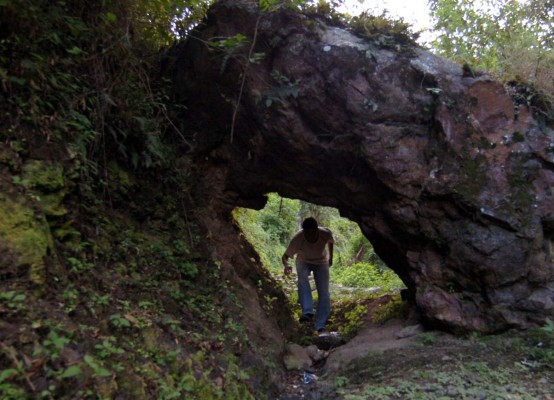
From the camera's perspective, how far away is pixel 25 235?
3.36 meters

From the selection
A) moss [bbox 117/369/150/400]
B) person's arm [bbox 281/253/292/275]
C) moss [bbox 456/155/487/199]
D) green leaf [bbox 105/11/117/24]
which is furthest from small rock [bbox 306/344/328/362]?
green leaf [bbox 105/11/117/24]

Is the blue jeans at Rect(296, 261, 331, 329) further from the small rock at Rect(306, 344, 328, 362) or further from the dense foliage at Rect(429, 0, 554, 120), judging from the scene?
the dense foliage at Rect(429, 0, 554, 120)

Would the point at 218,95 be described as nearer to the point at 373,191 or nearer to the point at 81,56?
the point at 81,56

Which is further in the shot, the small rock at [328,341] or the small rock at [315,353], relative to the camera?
the small rock at [328,341]

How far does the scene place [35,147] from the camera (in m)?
3.96

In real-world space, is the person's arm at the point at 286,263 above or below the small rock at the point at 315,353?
above

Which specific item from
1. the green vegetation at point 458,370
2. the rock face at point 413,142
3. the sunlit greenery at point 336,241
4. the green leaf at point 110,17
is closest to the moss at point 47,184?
the green leaf at point 110,17

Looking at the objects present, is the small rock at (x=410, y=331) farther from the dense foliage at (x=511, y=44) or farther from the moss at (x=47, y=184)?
the moss at (x=47, y=184)

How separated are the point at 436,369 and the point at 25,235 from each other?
415cm

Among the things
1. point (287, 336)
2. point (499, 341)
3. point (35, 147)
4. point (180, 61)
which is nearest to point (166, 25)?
point (180, 61)

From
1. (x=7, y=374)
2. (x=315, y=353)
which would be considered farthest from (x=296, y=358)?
(x=7, y=374)

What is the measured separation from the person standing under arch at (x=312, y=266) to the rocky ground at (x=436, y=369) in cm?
159

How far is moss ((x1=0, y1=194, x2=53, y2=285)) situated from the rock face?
323cm

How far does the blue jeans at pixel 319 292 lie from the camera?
7.66 meters
